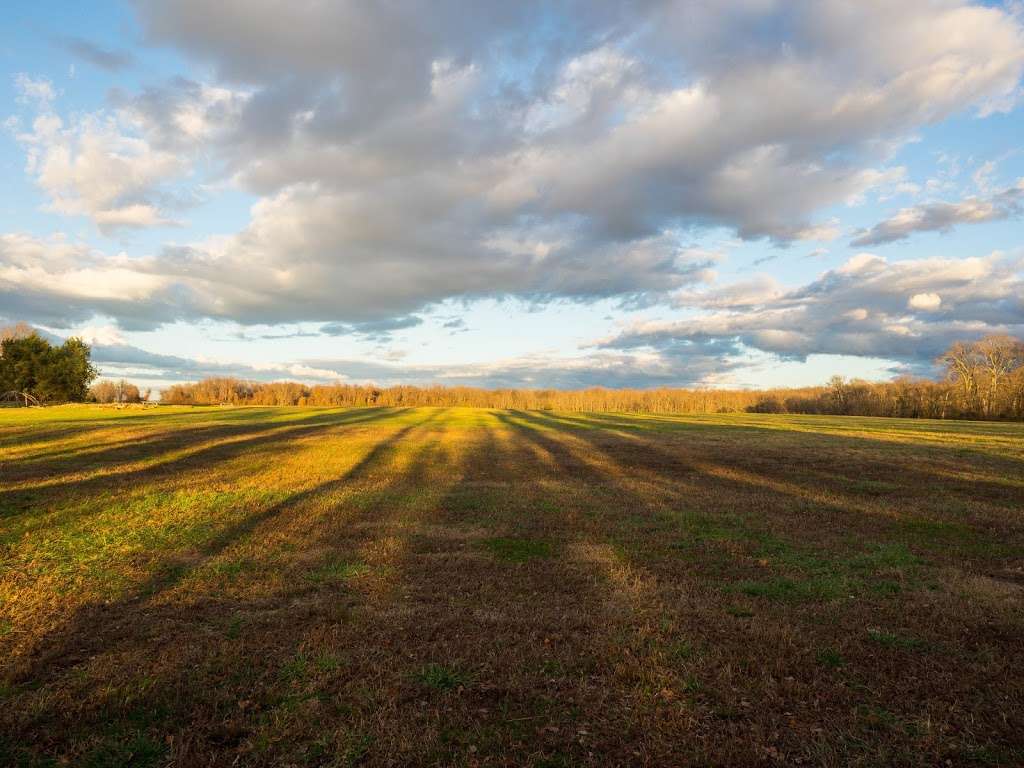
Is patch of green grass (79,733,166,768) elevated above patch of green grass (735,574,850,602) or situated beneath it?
elevated above

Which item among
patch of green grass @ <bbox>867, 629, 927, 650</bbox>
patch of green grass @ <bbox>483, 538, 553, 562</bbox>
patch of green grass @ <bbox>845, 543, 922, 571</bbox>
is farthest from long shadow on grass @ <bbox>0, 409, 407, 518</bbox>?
patch of green grass @ <bbox>845, 543, 922, 571</bbox>

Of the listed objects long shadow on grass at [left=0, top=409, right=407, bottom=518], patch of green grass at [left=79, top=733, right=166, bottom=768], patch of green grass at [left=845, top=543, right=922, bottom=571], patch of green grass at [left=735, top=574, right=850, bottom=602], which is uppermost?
long shadow on grass at [left=0, top=409, right=407, bottom=518]

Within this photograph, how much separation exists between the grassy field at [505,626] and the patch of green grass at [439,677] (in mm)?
37

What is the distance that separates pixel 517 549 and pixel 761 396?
138 meters

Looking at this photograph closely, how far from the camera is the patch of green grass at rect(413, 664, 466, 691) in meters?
6.26

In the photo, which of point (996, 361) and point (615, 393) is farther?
point (615, 393)

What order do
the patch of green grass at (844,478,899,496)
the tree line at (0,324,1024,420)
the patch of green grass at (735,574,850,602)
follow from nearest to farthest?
1. the patch of green grass at (735,574,850,602)
2. the patch of green grass at (844,478,899,496)
3. the tree line at (0,324,1024,420)

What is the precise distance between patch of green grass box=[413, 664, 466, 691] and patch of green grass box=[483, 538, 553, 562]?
488 cm

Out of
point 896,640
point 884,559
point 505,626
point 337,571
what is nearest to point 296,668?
point 505,626

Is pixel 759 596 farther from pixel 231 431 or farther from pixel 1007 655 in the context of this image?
pixel 231 431

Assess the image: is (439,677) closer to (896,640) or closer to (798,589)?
(896,640)

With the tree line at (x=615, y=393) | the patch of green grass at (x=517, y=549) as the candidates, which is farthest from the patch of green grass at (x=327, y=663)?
the tree line at (x=615, y=393)

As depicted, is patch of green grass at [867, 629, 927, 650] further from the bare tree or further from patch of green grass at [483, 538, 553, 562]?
the bare tree

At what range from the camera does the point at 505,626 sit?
7902mm
